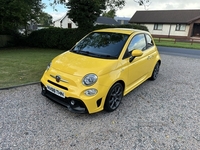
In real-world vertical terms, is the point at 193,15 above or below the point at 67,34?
above

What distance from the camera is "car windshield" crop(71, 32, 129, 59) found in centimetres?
347

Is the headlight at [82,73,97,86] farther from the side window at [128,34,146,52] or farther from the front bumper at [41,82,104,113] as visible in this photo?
the side window at [128,34,146,52]

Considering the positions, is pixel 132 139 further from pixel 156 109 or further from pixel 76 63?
pixel 76 63

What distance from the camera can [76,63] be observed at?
3.19 metres

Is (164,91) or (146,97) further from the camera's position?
(164,91)

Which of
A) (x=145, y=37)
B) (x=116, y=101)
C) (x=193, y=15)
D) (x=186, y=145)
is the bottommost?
(x=186, y=145)

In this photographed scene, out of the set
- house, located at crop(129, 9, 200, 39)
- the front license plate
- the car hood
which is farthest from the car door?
house, located at crop(129, 9, 200, 39)

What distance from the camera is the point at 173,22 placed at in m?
30.0

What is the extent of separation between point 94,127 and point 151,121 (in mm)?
1177

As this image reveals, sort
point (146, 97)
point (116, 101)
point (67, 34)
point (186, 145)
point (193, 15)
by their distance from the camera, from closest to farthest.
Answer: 1. point (186, 145)
2. point (116, 101)
3. point (146, 97)
4. point (67, 34)
5. point (193, 15)

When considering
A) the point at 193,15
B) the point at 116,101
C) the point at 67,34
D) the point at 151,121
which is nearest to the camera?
the point at 151,121

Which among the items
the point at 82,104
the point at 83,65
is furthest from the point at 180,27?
the point at 82,104

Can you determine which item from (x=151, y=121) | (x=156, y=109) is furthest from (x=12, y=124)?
(x=156, y=109)

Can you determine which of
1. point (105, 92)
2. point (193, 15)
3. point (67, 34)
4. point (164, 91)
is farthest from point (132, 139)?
point (193, 15)
